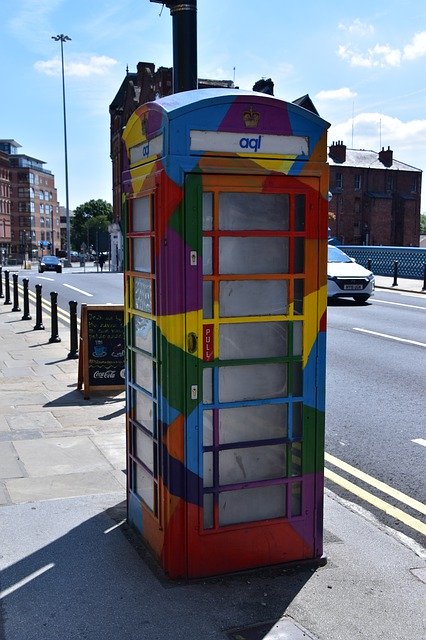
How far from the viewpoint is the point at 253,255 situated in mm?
4047

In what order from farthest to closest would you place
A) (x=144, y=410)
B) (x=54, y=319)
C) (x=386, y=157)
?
Result: (x=386, y=157)
(x=54, y=319)
(x=144, y=410)

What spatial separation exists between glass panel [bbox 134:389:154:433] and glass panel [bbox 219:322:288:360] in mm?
629

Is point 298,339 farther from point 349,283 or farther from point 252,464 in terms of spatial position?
point 349,283

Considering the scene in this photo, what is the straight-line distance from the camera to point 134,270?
4531 millimetres

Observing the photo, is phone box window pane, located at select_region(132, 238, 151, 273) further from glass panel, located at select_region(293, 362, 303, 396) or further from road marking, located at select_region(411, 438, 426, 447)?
road marking, located at select_region(411, 438, 426, 447)

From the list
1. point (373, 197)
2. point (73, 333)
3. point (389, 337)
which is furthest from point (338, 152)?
point (73, 333)

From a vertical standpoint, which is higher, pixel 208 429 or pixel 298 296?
pixel 298 296

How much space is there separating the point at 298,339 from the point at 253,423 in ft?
1.91

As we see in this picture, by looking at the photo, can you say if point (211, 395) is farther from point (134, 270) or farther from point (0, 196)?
point (0, 196)

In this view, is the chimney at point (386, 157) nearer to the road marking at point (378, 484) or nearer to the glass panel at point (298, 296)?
the road marking at point (378, 484)

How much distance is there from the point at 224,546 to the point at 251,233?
186 cm

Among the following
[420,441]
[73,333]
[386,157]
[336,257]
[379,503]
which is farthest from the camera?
[386,157]

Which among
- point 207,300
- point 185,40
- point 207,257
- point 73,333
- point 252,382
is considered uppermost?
point 185,40

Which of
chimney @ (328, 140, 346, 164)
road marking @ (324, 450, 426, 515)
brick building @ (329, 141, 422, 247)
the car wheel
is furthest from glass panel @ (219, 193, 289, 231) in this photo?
chimney @ (328, 140, 346, 164)
